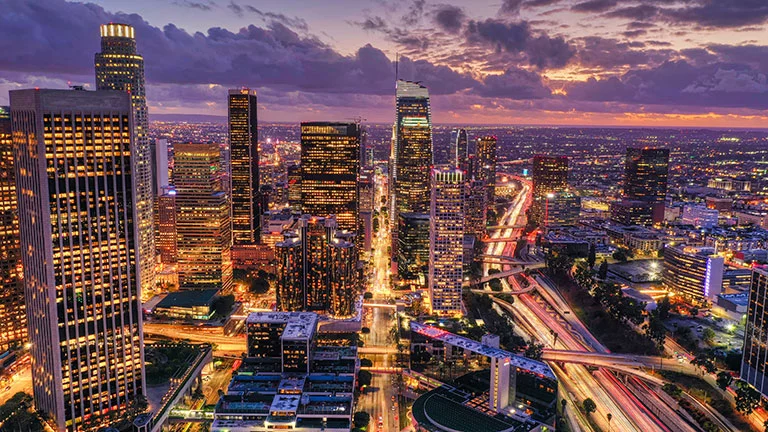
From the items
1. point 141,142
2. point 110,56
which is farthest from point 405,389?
point 110,56

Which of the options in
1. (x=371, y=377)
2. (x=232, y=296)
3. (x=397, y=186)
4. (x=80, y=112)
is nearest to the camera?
(x=80, y=112)

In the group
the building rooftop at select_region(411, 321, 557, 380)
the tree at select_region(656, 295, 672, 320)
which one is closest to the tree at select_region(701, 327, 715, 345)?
the tree at select_region(656, 295, 672, 320)

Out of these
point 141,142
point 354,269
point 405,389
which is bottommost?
point 405,389

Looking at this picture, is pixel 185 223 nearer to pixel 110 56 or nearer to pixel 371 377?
pixel 110 56

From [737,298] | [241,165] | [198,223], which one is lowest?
[737,298]

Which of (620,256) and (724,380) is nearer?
(724,380)

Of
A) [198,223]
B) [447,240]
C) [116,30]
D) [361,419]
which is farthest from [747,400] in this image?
[116,30]

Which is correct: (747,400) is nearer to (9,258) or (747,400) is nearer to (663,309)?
Result: (663,309)

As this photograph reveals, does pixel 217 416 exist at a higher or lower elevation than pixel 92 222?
lower
